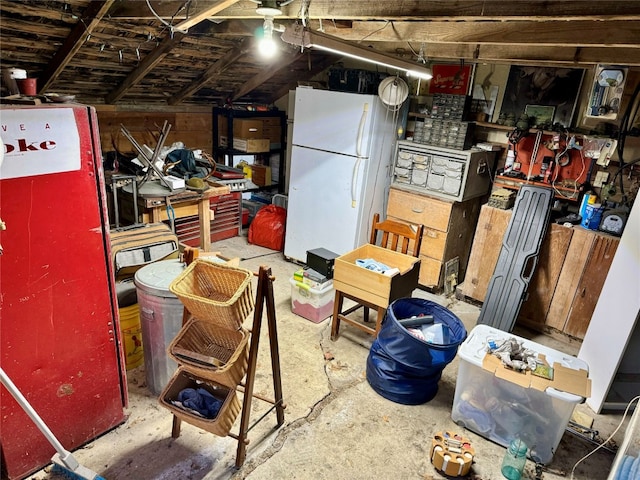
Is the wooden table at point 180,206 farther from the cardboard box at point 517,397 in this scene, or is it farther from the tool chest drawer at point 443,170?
the cardboard box at point 517,397

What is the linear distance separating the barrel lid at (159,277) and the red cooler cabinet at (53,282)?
9.1 inches

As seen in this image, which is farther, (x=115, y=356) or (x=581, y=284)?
(x=581, y=284)

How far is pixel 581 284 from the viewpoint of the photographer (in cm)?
332

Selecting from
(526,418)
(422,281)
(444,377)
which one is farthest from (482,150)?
(526,418)

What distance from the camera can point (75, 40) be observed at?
3.21m

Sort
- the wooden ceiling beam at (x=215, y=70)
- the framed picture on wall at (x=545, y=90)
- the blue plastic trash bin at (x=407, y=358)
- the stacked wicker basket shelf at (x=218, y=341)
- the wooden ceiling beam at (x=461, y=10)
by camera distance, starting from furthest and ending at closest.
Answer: the wooden ceiling beam at (x=215, y=70) → the framed picture on wall at (x=545, y=90) → the blue plastic trash bin at (x=407, y=358) → the stacked wicker basket shelf at (x=218, y=341) → the wooden ceiling beam at (x=461, y=10)

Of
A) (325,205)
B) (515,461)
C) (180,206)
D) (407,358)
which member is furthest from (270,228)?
(515,461)

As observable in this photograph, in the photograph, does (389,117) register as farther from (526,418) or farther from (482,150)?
(526,418)

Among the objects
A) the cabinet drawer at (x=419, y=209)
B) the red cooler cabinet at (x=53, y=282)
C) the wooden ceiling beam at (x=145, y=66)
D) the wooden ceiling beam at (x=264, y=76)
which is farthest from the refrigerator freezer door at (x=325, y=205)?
the red cooler cabinet at (x=53, y=282)

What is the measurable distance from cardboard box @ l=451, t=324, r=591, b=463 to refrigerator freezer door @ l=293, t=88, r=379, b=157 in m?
2.07

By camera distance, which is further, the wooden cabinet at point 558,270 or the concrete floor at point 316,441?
the wooden cabinet at point 558,270

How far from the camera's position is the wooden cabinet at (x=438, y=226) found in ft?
12.6

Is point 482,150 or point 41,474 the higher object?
point 482,150

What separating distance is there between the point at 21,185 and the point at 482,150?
11.4 feet
